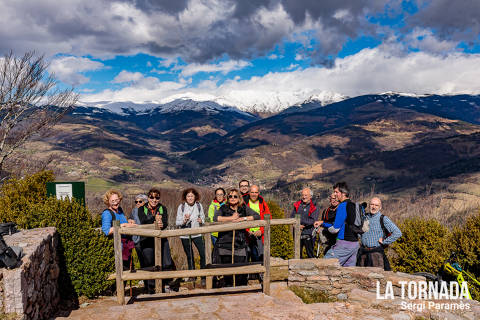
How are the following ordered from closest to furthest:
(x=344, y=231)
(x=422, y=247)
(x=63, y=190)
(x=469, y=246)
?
(x=344, y=231) → (x=469, y=246) → (x=63, y=190) → (x=422, y=247)

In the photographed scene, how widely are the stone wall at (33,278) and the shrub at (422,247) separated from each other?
8253mm

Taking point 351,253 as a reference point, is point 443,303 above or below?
below

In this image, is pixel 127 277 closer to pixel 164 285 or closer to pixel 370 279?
pixel 164 285

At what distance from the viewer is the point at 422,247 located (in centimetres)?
883

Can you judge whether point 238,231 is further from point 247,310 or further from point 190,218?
point 247,310

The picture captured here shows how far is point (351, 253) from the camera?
7395 millimetres

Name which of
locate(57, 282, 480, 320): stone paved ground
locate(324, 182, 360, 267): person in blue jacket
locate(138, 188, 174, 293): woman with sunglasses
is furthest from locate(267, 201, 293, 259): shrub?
locate(57, 282, 480, 320): stone paved ground

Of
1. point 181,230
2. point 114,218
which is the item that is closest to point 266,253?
point 181,230

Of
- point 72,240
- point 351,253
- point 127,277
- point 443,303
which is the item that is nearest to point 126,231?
point 127,277

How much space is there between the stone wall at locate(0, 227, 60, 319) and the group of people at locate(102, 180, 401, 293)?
3.63ft

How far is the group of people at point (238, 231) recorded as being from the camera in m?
7.05

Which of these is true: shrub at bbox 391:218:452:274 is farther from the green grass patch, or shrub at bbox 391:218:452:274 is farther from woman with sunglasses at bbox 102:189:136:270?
the green grass patch

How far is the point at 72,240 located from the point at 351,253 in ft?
19.4

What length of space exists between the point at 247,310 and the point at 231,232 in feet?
5.75
